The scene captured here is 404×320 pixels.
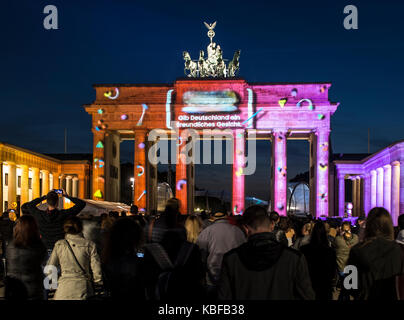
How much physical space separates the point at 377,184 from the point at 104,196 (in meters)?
29.9

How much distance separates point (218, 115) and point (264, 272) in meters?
51.0

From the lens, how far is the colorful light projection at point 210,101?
55.8 meters

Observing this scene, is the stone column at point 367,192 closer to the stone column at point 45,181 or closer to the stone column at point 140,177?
the stone column at point 140,177

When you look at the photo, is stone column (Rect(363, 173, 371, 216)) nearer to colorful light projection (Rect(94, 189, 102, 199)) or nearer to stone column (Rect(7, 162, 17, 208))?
colorful light projection (Rect(94, 189, 102, 199))

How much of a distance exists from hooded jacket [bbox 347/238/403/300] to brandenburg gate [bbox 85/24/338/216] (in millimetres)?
48747

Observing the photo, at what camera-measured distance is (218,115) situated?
5575 centimetres

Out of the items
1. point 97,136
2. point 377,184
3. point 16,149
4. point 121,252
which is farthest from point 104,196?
point 121,252

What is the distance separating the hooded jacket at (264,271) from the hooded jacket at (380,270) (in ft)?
5.26

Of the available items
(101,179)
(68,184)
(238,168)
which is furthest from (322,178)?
(68,184)

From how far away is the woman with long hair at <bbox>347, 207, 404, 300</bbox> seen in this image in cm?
643

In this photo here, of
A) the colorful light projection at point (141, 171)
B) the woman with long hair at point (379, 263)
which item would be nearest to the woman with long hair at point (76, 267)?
Answer: the woman with long hair at point (379, 263)

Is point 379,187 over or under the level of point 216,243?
under

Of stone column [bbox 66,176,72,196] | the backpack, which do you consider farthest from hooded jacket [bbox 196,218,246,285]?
stone column [bbox 66,176,72,196]

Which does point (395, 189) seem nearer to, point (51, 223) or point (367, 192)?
point (367, 192)
